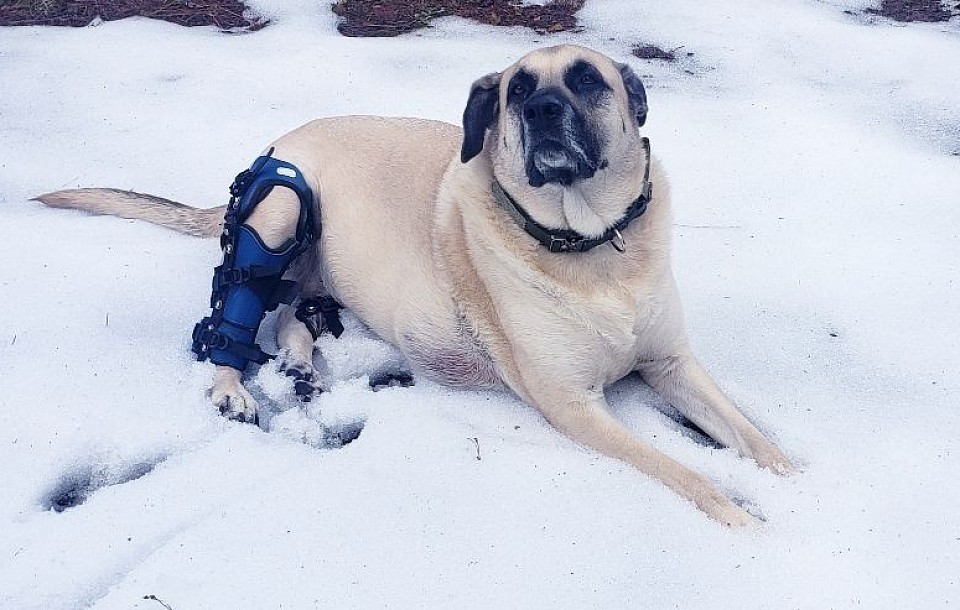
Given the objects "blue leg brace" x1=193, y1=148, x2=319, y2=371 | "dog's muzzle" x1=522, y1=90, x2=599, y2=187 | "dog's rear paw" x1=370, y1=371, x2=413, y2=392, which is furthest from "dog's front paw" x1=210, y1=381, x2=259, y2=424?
"dog's muzzle" x1=522, y1=90, x2=599, y2=187

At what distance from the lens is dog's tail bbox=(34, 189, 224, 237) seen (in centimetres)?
371

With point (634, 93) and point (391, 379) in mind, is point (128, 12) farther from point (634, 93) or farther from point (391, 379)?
point (634, 93)

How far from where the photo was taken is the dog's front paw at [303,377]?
289cm

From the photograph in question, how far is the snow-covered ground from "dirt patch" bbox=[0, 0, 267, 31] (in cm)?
62

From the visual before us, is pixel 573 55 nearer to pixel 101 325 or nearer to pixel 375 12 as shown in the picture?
pixel 101 325

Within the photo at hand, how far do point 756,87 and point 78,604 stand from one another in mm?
4447

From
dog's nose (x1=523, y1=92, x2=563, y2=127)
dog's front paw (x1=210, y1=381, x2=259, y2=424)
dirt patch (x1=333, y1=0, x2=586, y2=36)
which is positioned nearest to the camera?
dog's nose (x1=523, y1=92, x2=563, y2=127)

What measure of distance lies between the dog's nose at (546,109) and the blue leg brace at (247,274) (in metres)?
1.08

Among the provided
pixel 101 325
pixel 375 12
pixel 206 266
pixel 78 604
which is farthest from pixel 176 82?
pixel 78 604

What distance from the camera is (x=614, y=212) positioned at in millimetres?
2779

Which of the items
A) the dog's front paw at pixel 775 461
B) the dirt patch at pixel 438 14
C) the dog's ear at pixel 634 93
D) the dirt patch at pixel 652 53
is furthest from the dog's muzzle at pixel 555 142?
the dirt patch at pixel 438 14

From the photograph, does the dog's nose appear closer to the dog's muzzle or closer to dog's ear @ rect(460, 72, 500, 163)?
the dog's muzzle

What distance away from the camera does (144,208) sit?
375 centimetres

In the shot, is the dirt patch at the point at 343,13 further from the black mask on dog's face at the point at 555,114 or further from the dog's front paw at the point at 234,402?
the dog's front paw at the point at 234,402
